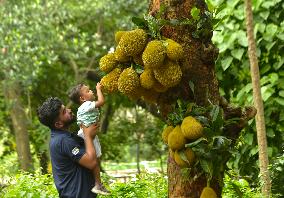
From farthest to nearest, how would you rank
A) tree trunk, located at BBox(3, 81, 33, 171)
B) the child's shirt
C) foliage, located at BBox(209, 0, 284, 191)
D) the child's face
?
1. tree trunk, located at BBox(3, 81, 33, 171)
2. foliage, located at BBox(209, 0, 284, 191)
3. the child's face
4. the child's shirt

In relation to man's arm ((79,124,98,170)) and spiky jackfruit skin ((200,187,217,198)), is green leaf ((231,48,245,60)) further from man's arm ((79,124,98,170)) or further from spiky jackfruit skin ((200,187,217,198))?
spiky jackfruit skin ((200,187,217,198))

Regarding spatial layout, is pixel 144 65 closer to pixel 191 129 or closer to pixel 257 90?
pixel 191 129

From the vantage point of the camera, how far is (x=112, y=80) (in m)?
2.93

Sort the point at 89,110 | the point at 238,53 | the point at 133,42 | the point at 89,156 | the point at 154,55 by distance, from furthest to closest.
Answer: the point at 238,53, the point at 89,110, the point at 89,156, the point at 133,42, the point at 154,55

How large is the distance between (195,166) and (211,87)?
448 millimetres

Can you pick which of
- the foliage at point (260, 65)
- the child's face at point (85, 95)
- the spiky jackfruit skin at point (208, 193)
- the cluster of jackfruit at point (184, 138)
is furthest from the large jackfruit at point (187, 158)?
the foliage at point (260, 65)

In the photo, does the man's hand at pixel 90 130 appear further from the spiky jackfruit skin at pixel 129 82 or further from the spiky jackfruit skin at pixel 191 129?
the spiky jackfruit skin at pixel 191 129

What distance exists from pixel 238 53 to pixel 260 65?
257mm

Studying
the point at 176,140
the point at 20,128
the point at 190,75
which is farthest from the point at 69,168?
the point at 20,128

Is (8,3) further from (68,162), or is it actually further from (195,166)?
(195,166)

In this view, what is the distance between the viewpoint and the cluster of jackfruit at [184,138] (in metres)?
2.78

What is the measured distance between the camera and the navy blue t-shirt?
324 cm

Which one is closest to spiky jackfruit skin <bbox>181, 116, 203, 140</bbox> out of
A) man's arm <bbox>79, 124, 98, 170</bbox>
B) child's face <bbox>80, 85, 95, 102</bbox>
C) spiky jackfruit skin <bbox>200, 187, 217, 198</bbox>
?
spiky jackfruit skin <bbox>200, 187, 217, 198</bbox>

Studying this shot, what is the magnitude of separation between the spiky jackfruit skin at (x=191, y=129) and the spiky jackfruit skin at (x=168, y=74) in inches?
9.1
